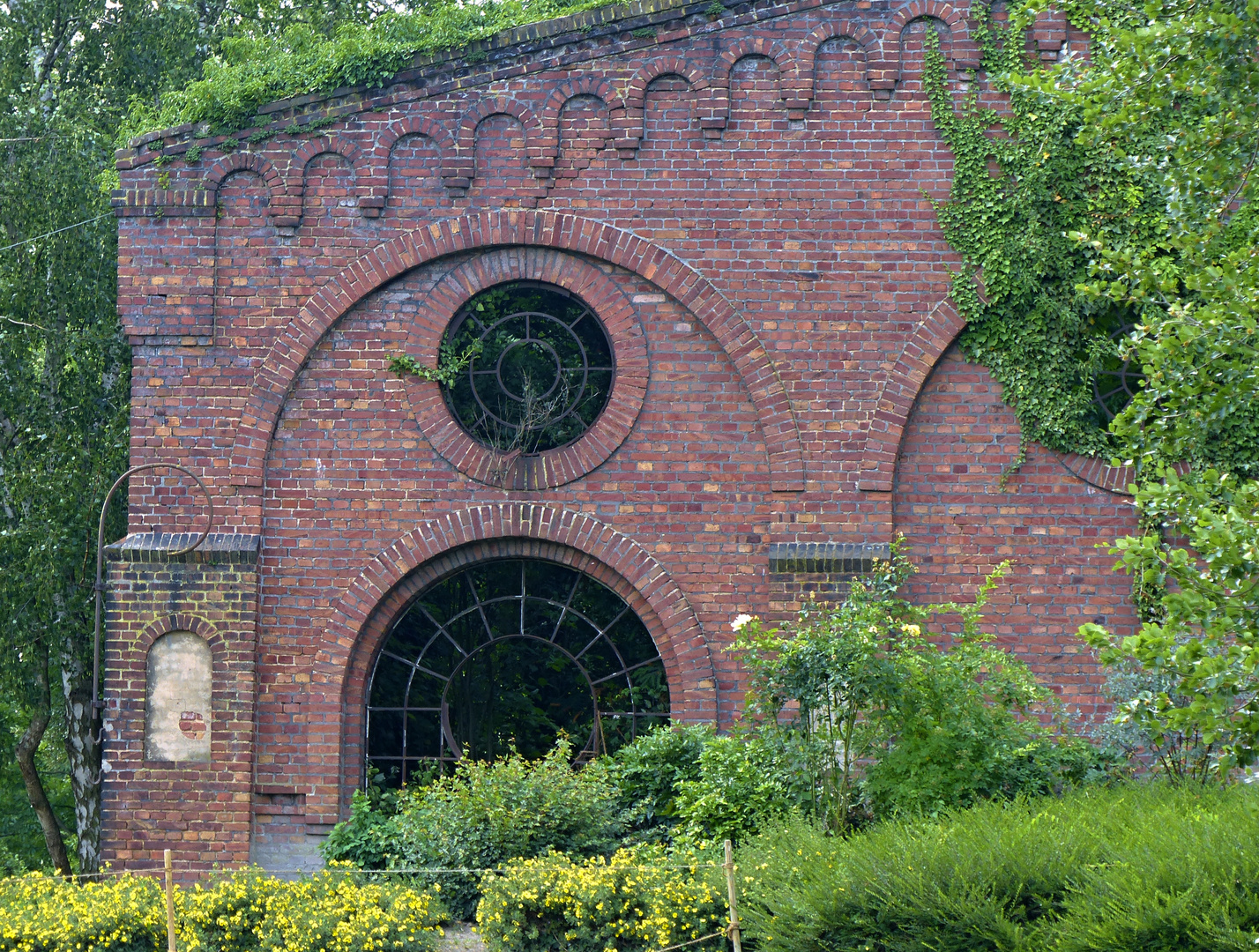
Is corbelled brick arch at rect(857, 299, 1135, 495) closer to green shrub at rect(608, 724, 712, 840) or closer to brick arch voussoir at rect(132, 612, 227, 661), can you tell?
green shrub at rect(608, 724, 712, 840)

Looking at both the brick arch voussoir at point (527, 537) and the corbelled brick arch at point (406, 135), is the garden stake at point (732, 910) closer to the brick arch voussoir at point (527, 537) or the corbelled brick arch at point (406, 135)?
the brick arch voussoir at point (527, 537)

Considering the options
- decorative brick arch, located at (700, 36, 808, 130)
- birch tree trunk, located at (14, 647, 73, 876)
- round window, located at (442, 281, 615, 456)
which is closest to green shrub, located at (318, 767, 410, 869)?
round window, located at (442, 281, 615, 456)

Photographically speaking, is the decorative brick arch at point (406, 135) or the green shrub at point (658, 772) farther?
the decorative brick arch at point (406, 135)

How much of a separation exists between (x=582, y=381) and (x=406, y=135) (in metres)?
2.62

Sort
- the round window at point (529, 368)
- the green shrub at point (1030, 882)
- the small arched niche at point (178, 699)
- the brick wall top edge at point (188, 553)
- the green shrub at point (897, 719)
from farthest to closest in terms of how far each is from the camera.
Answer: the round window at point (529, 368)
the brick wall top edge at point (188, 553)
the small arched niche at point (178, 699)
the green shrub at point (897, 719)
the green shrub at point (1030, 882)

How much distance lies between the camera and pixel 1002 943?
287 inches

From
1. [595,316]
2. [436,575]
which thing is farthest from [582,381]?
[436,575]

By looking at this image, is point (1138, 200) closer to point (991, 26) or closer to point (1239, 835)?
point (991, 26)

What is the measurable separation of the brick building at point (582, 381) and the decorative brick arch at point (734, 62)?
3cm

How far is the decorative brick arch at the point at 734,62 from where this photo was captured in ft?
39.9

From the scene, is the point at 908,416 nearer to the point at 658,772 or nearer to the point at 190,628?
the point at 658,772

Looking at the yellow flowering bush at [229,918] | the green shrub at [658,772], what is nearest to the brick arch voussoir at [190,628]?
the yellow flowering bush at [229,918]

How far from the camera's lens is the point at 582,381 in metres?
12.4

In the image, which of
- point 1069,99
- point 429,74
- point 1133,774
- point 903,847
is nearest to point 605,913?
point 903,847
